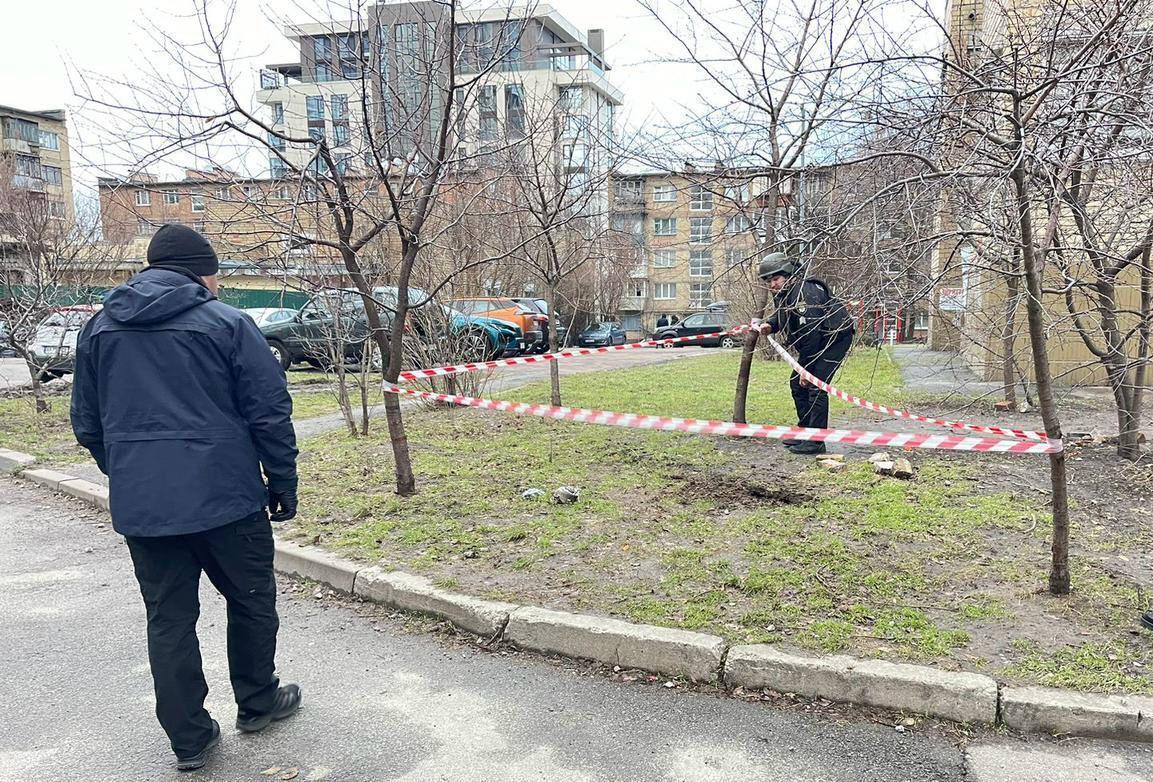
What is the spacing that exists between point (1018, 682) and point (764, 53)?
5756 mm

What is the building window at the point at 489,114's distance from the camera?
25.6ft

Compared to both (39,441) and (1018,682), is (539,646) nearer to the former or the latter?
(1018,682)

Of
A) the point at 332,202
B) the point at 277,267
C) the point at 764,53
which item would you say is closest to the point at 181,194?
the point at 277,267

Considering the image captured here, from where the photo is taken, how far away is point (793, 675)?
10.9 feet

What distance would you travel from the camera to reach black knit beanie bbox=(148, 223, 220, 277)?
2.97 meters

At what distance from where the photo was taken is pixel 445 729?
312 cm

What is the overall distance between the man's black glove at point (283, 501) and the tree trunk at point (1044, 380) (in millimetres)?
3295

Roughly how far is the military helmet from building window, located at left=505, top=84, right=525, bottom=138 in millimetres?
2913

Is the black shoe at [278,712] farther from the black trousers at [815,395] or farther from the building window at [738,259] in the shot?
the black trousers at [815,395]

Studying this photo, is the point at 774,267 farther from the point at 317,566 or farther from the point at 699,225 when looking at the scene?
the point at 317,566

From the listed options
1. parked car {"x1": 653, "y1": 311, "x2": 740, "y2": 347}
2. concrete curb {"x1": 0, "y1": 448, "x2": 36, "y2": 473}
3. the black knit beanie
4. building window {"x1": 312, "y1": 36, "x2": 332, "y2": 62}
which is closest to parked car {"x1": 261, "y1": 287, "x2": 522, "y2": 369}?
building window {"x1": 312, "y1": 36, "x2": 332, "y2": 62}

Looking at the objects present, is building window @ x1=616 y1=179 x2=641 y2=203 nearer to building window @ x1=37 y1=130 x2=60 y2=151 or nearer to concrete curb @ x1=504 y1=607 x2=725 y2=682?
concrete curb @ x1=504 y1=607 x2=725 y2=682

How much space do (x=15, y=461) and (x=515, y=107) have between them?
640 cm

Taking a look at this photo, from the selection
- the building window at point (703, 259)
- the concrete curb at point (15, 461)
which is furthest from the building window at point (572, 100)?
the concrete curb at point (15, 461)
